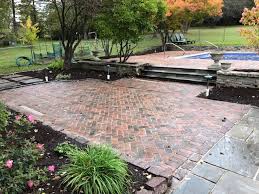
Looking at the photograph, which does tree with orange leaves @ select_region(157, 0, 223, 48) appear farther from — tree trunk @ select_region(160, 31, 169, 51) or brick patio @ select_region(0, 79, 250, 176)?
brick patio @ select_region(0, 79, 250, 176)

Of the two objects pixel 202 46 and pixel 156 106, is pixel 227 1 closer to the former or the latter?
pixel 202 46

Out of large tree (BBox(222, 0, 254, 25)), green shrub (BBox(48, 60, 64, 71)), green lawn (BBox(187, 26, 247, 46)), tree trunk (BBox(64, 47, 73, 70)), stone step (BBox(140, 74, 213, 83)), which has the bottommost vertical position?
stone step (BBox(140, 74, 213, 83))

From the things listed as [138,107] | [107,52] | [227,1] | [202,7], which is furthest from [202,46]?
[227,1]

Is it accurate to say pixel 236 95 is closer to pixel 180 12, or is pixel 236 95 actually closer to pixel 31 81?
pixel 31 81

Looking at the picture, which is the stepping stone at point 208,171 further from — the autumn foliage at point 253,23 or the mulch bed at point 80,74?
the mulch bed at point 80,74

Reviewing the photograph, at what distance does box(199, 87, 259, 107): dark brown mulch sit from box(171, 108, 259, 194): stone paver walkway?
2.01 m

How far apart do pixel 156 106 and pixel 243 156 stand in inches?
108

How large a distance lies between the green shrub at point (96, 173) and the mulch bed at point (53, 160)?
107 mm

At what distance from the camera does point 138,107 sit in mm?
6359

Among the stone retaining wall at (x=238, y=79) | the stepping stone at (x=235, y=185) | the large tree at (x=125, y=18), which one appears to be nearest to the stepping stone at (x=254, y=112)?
the stone retaining wall at (x=238, y=79)

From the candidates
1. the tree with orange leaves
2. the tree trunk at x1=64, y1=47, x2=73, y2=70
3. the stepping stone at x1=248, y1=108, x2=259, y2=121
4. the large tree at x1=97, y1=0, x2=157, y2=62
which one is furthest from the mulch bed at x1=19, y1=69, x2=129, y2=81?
the tree with orange leaves

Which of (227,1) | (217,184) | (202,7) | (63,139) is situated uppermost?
(227,1)

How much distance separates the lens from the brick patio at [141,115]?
4238mm

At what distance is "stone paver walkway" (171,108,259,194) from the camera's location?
320 cm
